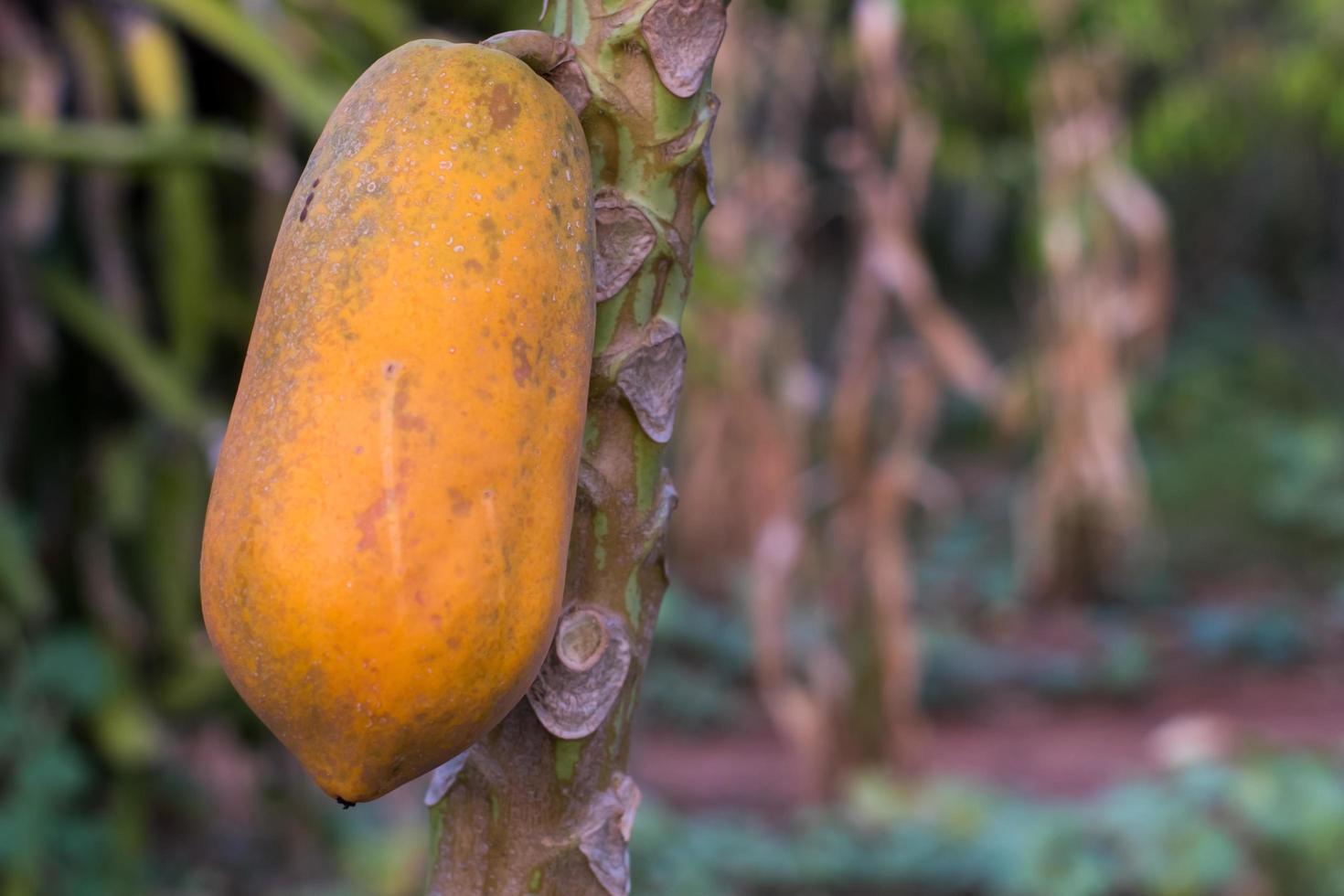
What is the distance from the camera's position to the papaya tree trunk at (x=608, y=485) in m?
0.61

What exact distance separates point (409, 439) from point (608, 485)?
0.13 metres

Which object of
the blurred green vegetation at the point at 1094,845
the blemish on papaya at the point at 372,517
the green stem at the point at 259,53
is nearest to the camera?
the blemish on papaya at the point at 372,517

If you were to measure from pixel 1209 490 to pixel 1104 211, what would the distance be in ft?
8.60

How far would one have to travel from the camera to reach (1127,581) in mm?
6805

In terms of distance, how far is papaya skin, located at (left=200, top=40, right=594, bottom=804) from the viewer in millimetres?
521

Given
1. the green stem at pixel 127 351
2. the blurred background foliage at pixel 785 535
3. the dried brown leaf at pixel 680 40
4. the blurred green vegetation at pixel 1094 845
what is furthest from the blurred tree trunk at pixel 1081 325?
the dried brown leaf at pixel 680 40

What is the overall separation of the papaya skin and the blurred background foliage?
146 centimetres

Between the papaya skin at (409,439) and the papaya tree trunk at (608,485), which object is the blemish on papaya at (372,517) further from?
the papaya tree trunk at (608,485)

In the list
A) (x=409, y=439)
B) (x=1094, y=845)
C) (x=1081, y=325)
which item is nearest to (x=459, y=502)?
(x=409, y=439)

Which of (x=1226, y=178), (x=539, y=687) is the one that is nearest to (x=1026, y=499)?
(x=1226, y=178)

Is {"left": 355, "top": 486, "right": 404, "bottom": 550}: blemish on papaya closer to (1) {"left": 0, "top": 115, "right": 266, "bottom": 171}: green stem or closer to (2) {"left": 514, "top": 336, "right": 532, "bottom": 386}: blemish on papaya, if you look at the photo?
(2) {"left": 514, "top": 336, "right": 532, "bottom": 386}: blemish on papaya

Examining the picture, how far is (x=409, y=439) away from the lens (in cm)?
52

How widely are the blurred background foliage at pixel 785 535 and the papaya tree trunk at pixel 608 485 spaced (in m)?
1.43

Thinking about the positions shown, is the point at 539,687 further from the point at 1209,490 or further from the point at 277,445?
the point at 1209,490
